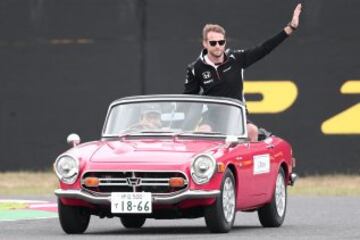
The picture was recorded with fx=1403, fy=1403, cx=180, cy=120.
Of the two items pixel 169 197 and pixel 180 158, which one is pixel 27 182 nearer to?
pixel 180 158

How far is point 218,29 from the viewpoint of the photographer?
14016 millimetres

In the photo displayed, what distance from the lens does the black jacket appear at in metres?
14.0

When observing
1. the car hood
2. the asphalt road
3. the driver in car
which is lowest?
the asphalt road

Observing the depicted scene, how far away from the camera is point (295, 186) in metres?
21.1

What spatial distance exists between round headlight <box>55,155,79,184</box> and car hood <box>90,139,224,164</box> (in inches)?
6.6

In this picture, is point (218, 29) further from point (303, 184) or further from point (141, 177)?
point (303, 184)

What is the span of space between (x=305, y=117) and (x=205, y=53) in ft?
22.9

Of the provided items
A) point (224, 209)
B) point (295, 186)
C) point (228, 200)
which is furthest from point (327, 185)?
point (224, 209)

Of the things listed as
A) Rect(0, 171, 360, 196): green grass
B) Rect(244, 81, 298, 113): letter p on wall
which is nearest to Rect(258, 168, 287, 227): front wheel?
Rect(0, 171, 360, 196): green grass

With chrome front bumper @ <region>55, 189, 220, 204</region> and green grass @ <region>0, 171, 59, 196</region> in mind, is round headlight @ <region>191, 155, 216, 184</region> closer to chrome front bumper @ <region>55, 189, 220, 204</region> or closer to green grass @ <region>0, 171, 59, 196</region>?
chrome front bumper @ <region>55, 189, 220, 204</region>

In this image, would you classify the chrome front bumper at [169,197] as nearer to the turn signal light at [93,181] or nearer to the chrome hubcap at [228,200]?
the turn signal light at [93,181]

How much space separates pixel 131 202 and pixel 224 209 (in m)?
0.87

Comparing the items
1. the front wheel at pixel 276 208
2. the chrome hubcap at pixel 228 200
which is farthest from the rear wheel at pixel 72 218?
the front wheel at pixel 276 208

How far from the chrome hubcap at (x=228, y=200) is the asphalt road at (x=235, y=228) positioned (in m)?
0.18
